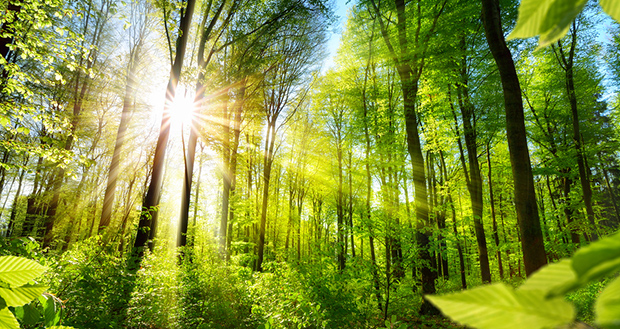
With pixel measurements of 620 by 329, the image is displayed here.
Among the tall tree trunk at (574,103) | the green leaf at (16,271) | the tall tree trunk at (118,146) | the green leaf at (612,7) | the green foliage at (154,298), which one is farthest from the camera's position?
the tall tree trunk at (118,146)

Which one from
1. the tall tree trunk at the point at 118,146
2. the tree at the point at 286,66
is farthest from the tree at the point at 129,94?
the tree at the point at 286,66

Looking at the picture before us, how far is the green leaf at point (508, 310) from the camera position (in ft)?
0.59


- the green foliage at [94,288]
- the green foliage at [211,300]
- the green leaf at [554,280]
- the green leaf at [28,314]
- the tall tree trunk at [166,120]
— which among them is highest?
the tall tree trunk at [166,120]

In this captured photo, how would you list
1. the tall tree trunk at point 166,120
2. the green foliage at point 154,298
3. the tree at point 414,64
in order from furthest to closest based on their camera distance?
the tree at point 414,64, the tall tree trunk at point 166,120, the green foliage at point 154,298

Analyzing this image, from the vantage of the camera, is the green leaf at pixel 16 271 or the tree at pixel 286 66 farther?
the tree at pixel 286 66

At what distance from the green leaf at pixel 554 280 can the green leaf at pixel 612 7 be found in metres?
0.27

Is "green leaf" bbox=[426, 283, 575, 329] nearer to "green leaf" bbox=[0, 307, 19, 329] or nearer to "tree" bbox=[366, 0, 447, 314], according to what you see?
"green leaf" bbox=[0, 307, 19, 329]

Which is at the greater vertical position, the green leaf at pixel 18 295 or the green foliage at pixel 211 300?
the green leaf at pixel 18 295

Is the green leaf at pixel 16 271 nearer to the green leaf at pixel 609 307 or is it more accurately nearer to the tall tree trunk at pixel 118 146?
the green leaf at pixel 609 307

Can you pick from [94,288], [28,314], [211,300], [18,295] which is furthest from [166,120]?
[18,295]

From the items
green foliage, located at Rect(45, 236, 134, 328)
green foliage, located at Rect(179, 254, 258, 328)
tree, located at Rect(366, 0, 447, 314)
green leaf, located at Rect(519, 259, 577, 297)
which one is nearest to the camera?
green leaf, located at Rect(519, 259, 577, 297)

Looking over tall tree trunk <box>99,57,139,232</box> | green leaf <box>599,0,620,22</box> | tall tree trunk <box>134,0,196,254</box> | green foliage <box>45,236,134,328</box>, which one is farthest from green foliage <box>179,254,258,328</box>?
tall tree trunk <box>99,57,139,232</box>

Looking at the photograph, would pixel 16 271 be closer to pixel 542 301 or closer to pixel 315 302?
pixel 542 301

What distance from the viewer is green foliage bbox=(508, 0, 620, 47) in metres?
0.22
